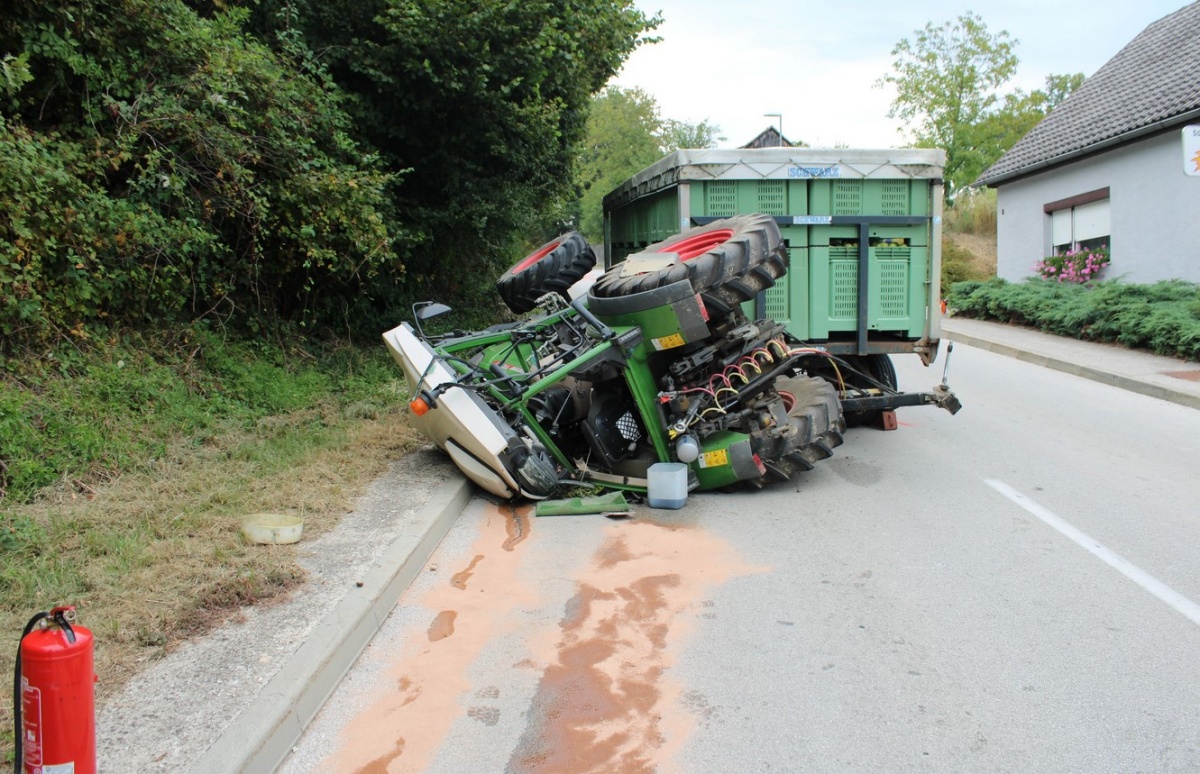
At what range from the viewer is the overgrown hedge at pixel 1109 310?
568 inches

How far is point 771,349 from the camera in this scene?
776cm

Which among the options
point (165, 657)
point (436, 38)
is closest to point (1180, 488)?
point (165, 657)

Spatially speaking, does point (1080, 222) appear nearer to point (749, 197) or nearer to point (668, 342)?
point (749, 197)

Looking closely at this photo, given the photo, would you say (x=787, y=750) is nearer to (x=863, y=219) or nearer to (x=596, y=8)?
(x=863, y=219)

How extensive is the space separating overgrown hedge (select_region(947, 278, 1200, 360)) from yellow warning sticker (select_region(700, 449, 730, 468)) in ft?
33.4

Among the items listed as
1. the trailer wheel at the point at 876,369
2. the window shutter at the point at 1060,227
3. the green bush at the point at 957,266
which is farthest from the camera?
the green bush at the point at 957,266

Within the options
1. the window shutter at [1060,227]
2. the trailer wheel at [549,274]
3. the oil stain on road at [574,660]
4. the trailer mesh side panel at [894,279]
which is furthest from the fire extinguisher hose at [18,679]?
the window shutter at [1060,227]

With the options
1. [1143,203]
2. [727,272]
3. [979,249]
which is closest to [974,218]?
[979,249]

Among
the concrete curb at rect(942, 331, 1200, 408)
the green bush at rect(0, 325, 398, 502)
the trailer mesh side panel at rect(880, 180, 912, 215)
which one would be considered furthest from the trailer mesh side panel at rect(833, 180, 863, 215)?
the concrete curb at rect(942, 331, 1200, 408)

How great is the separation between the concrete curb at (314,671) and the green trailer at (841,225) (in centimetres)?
465

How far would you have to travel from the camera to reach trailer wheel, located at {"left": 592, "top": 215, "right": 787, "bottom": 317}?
707cm

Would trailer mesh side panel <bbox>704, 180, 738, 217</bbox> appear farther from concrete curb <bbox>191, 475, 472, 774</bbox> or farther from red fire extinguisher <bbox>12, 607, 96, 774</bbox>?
red fire extinguisher <bbox>12, 607, 96, 774</bbox>

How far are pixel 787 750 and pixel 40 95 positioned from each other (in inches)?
312

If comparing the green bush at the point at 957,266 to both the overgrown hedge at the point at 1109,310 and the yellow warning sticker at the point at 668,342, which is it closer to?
the overgrown hedge at the point at 1109,310
